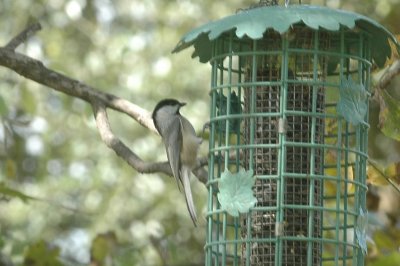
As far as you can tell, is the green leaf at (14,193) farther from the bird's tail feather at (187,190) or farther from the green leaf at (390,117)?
the green leaf at (390,117)

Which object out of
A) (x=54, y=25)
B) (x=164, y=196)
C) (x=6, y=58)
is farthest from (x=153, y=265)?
(x=6, y=58)

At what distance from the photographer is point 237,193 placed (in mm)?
5750

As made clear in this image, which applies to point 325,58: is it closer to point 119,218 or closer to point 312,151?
point 312,151

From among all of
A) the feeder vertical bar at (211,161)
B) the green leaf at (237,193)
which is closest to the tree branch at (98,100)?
the feeder vertical bar at (211,161)

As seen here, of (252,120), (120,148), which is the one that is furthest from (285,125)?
(120,148)

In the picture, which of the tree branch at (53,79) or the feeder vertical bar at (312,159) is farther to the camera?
the tree branch at (53,79)

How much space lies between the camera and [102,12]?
14727 millimetres

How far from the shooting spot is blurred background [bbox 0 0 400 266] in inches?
526

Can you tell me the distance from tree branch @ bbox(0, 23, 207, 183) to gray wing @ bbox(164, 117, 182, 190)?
131 millimetres

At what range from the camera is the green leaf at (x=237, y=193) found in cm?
572

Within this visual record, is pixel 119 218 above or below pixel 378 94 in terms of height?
above

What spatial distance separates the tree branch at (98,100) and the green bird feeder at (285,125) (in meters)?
0.54

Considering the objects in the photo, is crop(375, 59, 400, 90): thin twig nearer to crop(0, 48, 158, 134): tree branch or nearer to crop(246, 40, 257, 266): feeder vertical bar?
crop(246, 40, 257, 266): feeder vertical bar

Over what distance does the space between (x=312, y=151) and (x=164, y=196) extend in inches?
318
